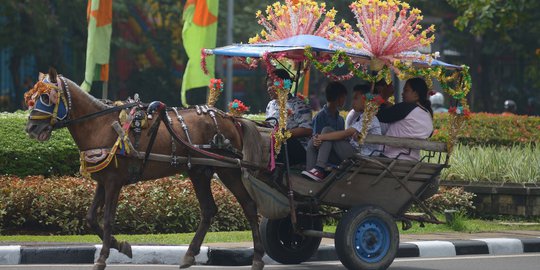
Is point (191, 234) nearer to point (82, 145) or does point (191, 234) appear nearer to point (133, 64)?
point (82, 145)

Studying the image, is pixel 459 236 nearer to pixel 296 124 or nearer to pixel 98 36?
pixel 296 124

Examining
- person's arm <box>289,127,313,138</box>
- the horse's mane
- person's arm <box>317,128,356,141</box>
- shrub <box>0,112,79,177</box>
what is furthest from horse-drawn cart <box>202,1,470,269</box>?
shrub <box>0,112,79,177</box>

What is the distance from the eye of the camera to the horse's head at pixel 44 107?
920 centimetres

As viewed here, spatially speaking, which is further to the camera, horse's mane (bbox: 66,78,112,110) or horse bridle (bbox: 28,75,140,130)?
horse's mane (bbox: 66,78,112,110)

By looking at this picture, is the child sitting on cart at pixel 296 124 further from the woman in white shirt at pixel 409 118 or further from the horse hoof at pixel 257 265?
the horse hoof at pixel 257 265

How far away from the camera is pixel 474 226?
45.5 ft

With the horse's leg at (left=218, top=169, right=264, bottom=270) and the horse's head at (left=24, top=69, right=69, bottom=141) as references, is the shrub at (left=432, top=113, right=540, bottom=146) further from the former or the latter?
the horse's head at (left=24, top=69, right=69, bottom=141)

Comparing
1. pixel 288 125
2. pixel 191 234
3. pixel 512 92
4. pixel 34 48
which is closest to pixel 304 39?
pixel 288 125

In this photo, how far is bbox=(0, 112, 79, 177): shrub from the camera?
1380 centimetres

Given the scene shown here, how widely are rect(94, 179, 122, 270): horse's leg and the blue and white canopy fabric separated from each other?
68.0 inches

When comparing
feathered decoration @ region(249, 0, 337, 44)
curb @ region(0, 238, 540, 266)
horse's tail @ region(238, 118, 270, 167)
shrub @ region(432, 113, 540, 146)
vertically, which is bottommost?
curb @ region(0, 238, 540, 266)

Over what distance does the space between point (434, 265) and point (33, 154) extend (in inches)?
219

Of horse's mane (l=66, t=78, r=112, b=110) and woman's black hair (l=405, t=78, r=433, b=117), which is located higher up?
woman's black hair (l=405, t=78, r=433, b=117)

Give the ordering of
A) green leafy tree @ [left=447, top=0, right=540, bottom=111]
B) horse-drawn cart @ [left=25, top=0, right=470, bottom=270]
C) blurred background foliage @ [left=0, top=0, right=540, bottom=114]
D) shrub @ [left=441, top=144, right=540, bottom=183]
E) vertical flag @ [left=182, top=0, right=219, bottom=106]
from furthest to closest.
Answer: green leafy tree @ [left=447, top=0, right=540, bottom=111] < blurred background foliage @ [left=0, top=0, right=540, bottom=114] < vertical flag @ [left=182, top=0, right=219, bottom=106] < shrub @ [left=441, top=144, right=540, bottom=183] < horse-drawn cart @ [left=25, top=0, right=470, bottom=270]
